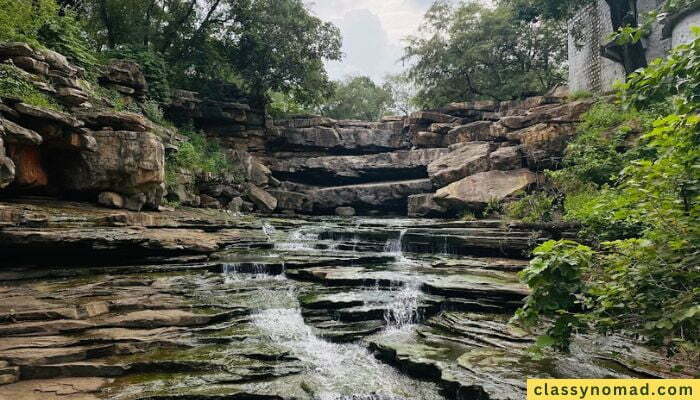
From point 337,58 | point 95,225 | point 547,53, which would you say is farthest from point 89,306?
point 547,53

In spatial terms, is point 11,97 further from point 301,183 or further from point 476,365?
point 301,183

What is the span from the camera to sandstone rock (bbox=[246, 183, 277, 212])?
19.9m

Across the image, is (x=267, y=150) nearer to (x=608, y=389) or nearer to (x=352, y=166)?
(x=352, y=166)

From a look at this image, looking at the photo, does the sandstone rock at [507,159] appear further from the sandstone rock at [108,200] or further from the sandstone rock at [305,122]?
the sandstone rock at [108,200]

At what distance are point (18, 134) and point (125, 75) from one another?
827cm

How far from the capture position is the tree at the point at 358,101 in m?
37.7

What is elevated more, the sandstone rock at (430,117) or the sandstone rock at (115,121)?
the sandstone rock at (430,117)

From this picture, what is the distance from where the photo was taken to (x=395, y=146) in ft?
83.4

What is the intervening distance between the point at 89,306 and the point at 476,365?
21.5 ft

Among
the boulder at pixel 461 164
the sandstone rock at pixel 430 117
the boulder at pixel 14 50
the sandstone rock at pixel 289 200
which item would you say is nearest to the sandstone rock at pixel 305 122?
the sandstone rock at pixel 430 117

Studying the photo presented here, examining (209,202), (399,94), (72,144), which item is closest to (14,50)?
(72,144)

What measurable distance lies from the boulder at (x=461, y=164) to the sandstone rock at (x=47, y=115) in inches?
558

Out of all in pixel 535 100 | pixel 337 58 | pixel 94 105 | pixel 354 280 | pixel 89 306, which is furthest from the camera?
pixel 337 58

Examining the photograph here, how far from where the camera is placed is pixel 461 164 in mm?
18234
